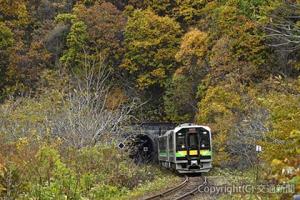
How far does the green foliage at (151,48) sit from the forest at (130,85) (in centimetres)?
10

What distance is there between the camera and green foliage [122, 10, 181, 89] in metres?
41.9

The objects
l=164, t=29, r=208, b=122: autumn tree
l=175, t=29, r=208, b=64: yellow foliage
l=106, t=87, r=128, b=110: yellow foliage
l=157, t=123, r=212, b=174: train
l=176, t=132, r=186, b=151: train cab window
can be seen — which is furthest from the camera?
l=106, t=87, r=128, b=110: yellow foliage

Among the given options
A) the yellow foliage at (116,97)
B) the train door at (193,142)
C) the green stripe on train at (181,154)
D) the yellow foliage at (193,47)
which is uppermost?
the yellow foliage at (193,47)

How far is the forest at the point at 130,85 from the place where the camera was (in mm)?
14016

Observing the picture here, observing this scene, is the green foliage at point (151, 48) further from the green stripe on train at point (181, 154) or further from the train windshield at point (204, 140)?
the green stripe on train at point (181, 154)

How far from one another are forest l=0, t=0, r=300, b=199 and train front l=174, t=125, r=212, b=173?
3.51ft

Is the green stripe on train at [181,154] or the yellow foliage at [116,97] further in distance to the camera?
the yellow foliage at [116,97]

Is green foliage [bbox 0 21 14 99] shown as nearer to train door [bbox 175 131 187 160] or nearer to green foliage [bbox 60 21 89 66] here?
green foliage [bbox 60 21 89 66]

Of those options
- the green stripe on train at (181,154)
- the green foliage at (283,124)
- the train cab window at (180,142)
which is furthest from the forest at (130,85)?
the train cab window at (180,142)

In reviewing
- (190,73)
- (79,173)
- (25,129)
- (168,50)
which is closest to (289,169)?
(79,173)

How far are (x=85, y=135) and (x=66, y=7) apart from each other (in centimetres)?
2849

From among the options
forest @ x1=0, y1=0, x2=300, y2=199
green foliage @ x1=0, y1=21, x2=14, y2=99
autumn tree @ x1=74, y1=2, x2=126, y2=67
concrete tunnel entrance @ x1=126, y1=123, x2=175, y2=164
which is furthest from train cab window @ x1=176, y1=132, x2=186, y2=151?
green foliage @ x1=0, y1=21, x2=14, y2=99

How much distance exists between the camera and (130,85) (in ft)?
142

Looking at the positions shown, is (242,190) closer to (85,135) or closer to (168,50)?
(85,135)
